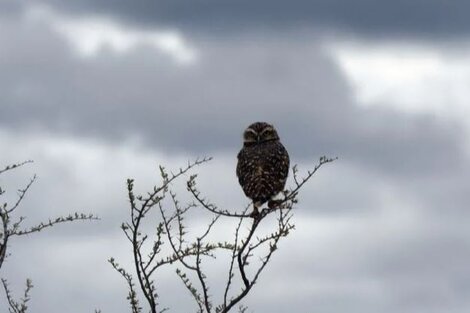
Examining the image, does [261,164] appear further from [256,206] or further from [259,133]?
[256,206]

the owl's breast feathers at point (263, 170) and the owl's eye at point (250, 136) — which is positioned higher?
the owl's eye at point (250, 136)

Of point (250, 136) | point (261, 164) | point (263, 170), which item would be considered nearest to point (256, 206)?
point (263, 170)

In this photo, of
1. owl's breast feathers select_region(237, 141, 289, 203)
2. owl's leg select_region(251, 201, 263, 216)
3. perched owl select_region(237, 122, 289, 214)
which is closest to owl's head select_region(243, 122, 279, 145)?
perched owl select_region(237, 122, 289, 214)

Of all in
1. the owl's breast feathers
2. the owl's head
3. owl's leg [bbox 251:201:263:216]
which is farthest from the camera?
the owl's head

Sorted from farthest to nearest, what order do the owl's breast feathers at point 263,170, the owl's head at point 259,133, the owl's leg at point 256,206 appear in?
1. the owl's head at point 259,133
2. the owl's breast feathers at point 263,170
3. the owl's leg at point 256,206

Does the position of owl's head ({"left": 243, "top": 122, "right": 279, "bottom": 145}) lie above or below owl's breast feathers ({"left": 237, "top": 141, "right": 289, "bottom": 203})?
above

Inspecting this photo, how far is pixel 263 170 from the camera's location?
48.9 feet

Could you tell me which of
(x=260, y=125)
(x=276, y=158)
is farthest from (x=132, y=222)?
(x=260, y=125)

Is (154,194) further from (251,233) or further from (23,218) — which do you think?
(23,218)

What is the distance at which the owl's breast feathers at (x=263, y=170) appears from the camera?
14.2 m

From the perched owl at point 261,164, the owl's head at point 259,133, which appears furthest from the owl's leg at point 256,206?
the owl's head at point 259,133

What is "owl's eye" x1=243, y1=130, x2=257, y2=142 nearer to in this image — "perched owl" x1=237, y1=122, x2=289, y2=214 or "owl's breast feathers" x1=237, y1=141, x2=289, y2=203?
"perched owl" x1=237, y1=122, x2=289, y2=214

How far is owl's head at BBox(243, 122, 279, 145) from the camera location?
16.4m

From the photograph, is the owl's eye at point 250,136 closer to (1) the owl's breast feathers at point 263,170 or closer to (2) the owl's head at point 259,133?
(2) the owl's head at point 259,133
